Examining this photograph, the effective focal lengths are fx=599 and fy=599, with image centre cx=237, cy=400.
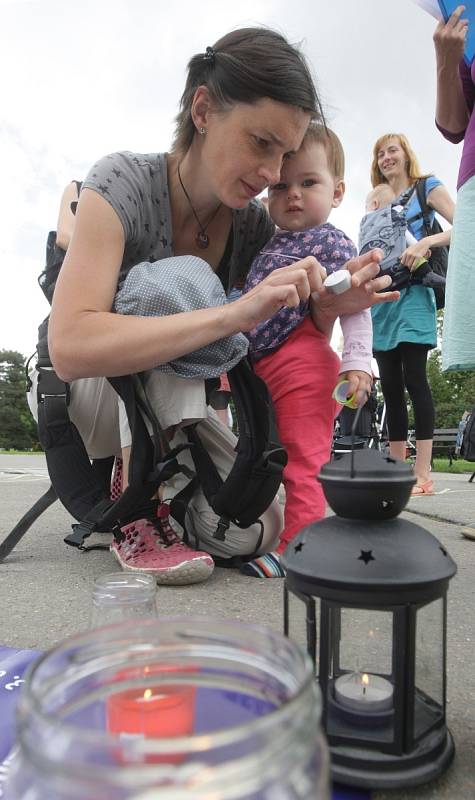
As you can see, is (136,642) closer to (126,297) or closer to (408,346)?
(126,297)

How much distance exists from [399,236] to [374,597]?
260 centimetres

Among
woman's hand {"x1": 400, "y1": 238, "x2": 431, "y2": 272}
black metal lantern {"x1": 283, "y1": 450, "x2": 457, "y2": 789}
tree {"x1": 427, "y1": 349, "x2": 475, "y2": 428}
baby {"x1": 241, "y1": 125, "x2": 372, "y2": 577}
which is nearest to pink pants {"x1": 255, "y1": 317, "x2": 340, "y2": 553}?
baby {"x1": 241, "y1": 125, "x2": 372, "y2": 577}

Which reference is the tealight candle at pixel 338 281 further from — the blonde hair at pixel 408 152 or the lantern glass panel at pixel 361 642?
the blonde hair at pixel 408 152

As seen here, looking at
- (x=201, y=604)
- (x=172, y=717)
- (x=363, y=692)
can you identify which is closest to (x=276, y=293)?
(x=201, y=604)

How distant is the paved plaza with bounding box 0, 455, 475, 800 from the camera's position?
0.68 metres

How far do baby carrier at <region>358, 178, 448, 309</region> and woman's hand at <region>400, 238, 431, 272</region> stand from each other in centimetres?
5

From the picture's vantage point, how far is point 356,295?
60.0 inches

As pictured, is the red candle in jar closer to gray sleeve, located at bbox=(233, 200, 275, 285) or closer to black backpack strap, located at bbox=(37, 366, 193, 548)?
black backpack strap, located at bbox=(37, 366, 193, 548)

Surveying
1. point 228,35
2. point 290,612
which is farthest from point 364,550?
point 228,35

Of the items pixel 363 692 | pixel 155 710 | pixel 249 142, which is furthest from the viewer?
pixel 249 142

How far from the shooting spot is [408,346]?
9.41ft

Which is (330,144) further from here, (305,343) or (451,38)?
(305,343)

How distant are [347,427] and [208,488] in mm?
2460

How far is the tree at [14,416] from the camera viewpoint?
39.1 m
